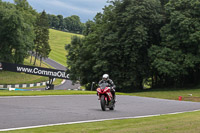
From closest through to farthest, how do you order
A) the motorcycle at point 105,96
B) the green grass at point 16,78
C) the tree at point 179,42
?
the motorcycle at point 105,96 → the tree at point 179,42 → the green grass at point 16,78

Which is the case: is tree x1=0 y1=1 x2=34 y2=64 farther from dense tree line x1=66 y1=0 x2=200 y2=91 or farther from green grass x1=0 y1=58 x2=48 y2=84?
dense tree line x1=66 y1=0 x2=200 y2=91

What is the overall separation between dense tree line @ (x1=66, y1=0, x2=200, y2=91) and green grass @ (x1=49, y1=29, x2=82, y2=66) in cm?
6409

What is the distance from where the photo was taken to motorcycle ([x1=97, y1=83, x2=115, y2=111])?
48.1ft

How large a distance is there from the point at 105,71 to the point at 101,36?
4646 mm

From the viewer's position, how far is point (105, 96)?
49.2ft

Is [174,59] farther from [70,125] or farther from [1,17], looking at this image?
[1,17]

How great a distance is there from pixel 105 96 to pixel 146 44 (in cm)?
2883

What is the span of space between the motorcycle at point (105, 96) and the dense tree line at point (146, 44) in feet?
84.4

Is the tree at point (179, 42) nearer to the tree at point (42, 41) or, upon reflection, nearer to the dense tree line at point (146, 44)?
the dense tree line at point (146, 44)

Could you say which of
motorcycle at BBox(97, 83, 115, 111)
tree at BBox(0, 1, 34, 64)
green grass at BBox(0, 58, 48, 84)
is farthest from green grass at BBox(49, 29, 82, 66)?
motorcycle at BBox(97, 83, 115, 111)

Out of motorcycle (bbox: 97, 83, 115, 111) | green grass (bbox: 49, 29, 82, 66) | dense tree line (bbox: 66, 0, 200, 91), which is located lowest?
motorcycle (bbox: 97, 83, 115, 111)

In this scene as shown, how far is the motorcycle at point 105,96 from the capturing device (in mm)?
14672

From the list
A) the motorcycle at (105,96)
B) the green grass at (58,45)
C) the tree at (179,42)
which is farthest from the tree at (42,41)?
the motorcycle at (105,96)

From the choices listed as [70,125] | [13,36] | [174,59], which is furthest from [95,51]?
[70,125]
